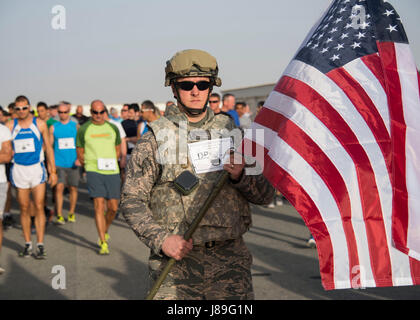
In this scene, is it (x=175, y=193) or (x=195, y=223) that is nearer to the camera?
(x=195, y=223)

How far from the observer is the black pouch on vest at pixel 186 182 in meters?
2.73

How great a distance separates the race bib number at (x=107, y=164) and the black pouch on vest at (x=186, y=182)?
475 centimetres

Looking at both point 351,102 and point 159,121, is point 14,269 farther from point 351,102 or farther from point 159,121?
point 351,102

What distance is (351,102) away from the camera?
2.75 m

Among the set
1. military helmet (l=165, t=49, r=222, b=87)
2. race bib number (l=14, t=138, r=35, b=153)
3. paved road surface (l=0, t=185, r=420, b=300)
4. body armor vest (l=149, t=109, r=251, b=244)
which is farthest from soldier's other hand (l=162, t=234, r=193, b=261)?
race bib number (l=14, t=138, r=35, b=153)

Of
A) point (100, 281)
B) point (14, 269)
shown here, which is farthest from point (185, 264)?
point (14, 269)

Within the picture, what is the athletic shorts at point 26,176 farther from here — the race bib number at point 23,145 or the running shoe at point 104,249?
the running shoe at point 104,249

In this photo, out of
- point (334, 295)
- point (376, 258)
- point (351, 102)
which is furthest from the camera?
point (334, 295)

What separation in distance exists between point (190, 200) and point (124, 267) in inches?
143

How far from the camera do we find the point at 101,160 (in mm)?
7324

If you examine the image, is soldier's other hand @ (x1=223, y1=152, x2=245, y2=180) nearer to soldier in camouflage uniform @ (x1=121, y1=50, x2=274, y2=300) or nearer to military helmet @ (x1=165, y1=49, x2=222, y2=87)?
soldier in camouflage uniform @ (x1=121, y1=50, x2=274, y2=300)

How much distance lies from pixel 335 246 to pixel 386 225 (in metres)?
0.29

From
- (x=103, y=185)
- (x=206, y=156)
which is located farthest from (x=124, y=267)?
(x=206, y=156)

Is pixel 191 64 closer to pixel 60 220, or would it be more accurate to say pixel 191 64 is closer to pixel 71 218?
pixel 60 220
